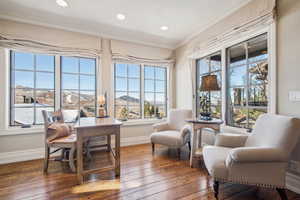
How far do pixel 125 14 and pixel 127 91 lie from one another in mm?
1668

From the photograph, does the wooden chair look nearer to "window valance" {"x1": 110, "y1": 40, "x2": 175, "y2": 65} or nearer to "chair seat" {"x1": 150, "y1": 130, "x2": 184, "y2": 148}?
"chair seat" {"x1": 150, "y1": 130, "x2": 184, "y2": 148}

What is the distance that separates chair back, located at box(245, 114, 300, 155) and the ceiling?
6.07 feet

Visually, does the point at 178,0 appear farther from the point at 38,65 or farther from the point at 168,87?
the point at 38,65

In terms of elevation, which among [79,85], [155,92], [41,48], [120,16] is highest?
[120,16]

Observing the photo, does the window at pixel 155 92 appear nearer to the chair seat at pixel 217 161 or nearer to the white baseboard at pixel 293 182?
the chair seat at pixel 217 161

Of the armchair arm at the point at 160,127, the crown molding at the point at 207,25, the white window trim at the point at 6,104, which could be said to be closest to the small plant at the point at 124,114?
the armchair arm at the point at 160,127

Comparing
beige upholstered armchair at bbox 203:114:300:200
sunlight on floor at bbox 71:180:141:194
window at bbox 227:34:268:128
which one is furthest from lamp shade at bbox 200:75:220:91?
sunlight on floor at bbox 71:180:141:194

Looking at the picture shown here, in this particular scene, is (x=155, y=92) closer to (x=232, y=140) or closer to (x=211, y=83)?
(x=211, y=83)

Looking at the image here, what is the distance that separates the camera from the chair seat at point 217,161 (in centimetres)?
156

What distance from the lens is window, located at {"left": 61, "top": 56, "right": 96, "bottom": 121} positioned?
10.2 feet

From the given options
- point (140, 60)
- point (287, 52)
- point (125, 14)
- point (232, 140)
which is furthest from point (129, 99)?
point (287, 52)

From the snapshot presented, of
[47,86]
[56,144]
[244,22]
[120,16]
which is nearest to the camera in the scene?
[56,144]

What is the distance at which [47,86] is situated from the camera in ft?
9.77

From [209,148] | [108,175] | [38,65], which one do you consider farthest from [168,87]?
[38,65]
